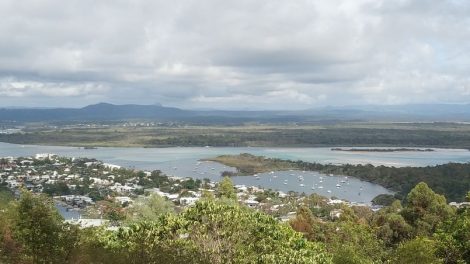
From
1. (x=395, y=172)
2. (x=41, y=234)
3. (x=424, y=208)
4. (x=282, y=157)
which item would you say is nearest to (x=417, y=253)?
(x=41, y=234)

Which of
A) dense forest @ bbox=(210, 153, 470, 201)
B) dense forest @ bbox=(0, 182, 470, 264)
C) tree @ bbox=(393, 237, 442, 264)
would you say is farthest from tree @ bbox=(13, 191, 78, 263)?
dense forest @ bbox=(210, 153, 470, 201)

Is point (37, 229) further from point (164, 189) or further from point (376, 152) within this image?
point (376, 152)

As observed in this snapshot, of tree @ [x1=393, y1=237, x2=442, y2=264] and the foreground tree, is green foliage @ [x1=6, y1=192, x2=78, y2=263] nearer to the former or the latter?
the foreground tree

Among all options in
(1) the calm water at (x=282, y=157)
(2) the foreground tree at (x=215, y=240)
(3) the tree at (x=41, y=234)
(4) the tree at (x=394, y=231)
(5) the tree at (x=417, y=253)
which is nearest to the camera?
(3) the tree at (x=41, y=234)

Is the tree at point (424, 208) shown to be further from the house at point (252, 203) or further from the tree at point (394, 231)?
the house at point (252, 203)

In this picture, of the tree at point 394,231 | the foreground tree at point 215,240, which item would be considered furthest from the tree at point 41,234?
the tree at point 394,231
